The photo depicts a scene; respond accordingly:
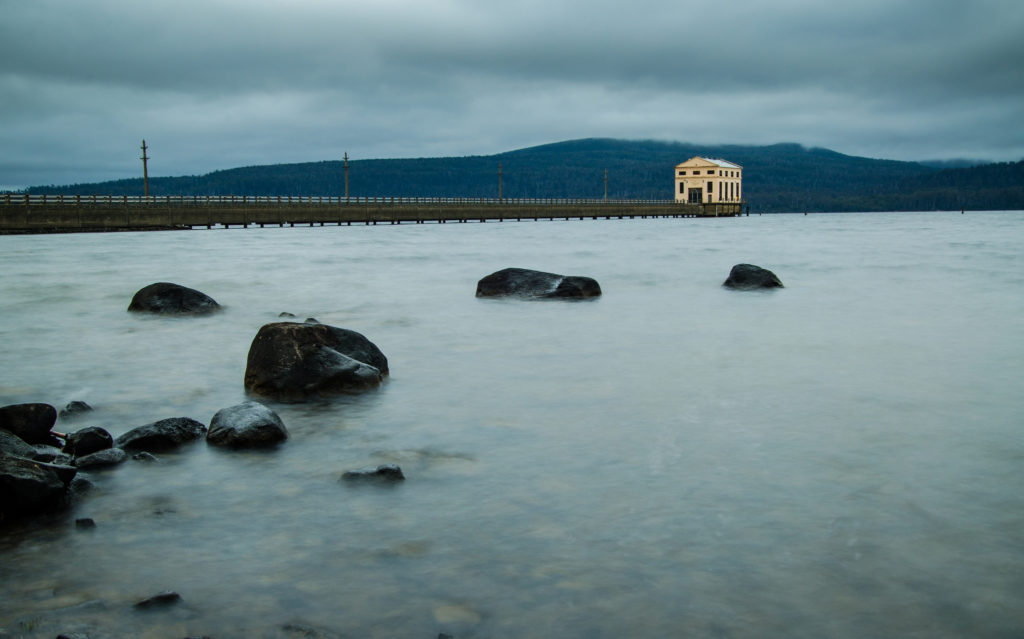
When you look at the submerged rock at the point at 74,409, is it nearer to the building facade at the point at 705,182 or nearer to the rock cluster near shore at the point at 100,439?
the rock cluster near shore at the point at 100,439

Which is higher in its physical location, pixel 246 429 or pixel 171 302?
pixel 171 302

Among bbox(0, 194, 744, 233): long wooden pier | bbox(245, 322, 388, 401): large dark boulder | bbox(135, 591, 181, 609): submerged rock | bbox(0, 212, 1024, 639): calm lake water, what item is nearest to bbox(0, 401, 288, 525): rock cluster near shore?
bbox(0, 212, 1024, 639): calm lake water

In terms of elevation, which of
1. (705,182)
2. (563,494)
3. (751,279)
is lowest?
(563,494)

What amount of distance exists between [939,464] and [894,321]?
881 centimetres

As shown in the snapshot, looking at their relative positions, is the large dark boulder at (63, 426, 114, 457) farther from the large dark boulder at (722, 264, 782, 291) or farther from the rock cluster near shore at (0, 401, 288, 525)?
the large dark boulder at (722, 264, 782, 291)

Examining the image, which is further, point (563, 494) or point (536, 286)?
point (536, 286)

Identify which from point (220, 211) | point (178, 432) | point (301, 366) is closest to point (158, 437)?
point (178, 432)

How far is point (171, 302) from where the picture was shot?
1418cm

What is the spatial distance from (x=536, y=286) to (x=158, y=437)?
1034 cm

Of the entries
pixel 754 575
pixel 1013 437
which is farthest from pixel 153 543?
pixel 1013 437

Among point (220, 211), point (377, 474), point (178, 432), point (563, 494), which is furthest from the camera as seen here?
point (220, 211)

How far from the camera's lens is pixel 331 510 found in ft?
15.9

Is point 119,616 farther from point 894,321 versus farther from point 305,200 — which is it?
point 305,200

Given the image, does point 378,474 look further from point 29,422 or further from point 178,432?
point 29,422
